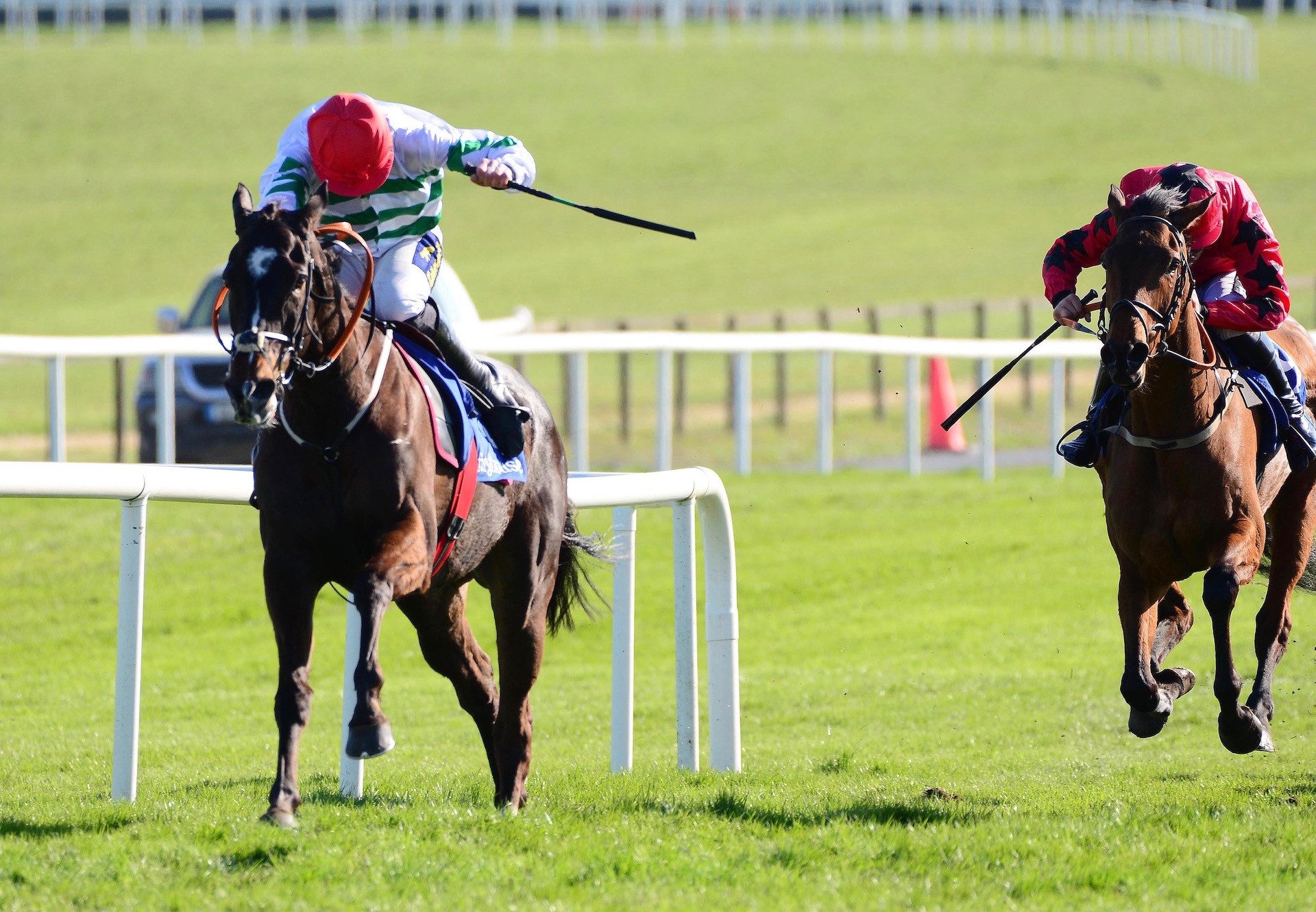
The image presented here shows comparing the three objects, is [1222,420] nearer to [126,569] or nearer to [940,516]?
[126,569]

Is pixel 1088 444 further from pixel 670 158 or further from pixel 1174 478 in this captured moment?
pixel 670 158

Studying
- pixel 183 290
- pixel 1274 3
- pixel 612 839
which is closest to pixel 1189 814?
pixel 612 839

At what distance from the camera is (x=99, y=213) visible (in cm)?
4047

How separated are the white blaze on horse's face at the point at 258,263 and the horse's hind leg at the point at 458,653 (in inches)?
57.1

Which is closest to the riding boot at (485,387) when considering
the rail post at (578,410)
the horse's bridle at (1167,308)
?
the horse's bridle at (1167,308)

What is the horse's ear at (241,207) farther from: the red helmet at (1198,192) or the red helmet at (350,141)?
the red helmet at (1198,192)

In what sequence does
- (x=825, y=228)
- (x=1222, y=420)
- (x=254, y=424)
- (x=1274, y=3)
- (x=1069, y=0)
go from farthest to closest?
1. (x=1274, y=3)
2. (x=1069, y=0)
3. (x=825, y=228)
4. (x=1222, y=420)
5. (x=254, y=424)

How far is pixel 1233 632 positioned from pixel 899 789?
4158 millimetres

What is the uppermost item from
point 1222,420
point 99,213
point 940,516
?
point 1222,420

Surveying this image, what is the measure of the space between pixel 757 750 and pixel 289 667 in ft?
10.0

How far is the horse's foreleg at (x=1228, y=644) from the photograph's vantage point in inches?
231

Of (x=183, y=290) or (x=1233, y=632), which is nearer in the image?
(x=1233, y=632)

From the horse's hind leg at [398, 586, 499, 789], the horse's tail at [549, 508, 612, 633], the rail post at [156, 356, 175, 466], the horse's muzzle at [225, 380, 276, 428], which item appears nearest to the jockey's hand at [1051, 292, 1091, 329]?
the horse's tail at [549, 508, 612, 633]

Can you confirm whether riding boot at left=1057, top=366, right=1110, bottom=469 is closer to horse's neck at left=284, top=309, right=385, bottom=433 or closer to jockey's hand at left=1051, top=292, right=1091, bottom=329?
jockey's hand at left=1051, top=292, right=1091, bottom=329
